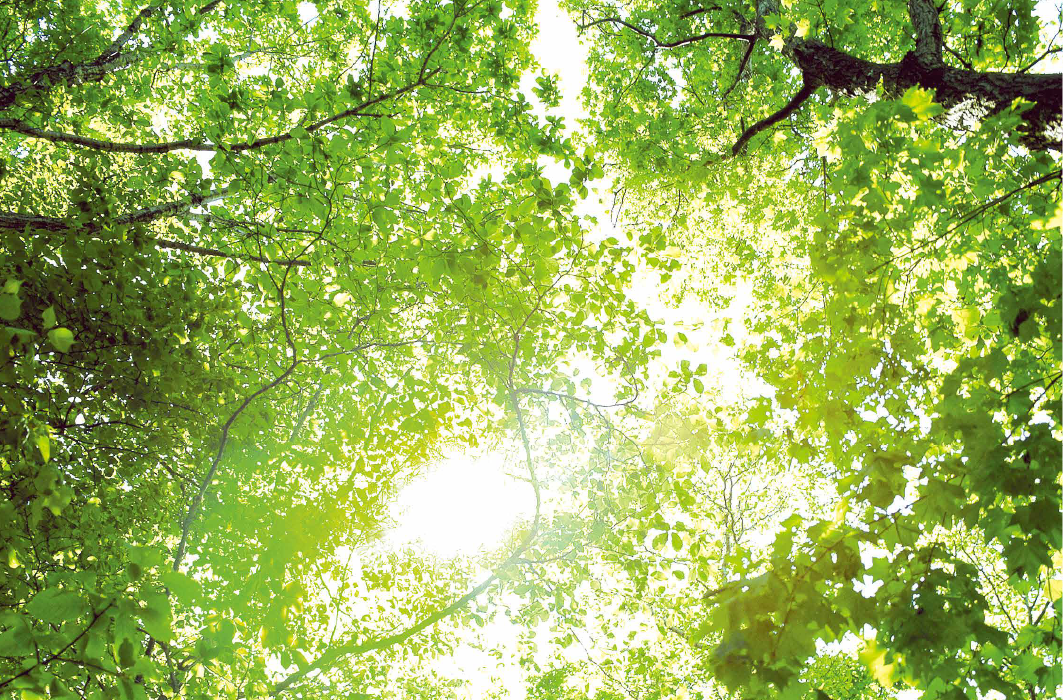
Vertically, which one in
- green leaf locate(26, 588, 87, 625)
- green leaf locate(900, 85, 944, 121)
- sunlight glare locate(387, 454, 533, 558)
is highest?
sunlight glare locate(387, 454, 533, 558)

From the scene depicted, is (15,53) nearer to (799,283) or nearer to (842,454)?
(799,283)

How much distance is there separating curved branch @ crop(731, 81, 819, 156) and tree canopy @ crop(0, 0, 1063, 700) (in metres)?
0.04

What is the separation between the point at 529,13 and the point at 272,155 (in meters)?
4.81

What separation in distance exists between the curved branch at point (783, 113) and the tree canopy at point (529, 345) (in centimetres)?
4

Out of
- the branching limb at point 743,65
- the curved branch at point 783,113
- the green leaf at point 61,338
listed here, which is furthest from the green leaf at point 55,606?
the branching limb at point 743,65

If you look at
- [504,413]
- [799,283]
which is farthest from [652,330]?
[504,413]

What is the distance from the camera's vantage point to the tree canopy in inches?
74.1

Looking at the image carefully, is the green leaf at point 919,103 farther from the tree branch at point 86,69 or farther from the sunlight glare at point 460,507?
the tree branch at point 86,69

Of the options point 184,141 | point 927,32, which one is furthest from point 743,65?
point 184,141

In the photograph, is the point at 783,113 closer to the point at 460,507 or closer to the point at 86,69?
the point at 460,507

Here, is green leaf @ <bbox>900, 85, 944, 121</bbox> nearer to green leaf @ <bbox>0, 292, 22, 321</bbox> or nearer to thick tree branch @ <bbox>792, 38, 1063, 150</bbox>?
thick tree branch @ <bbox>792, 38, 1063, 150</bbox>

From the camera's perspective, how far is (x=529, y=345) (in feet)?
17.4

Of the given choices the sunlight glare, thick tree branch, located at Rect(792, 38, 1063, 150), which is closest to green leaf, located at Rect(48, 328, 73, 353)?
thick tree branch, located at Rect(792, 38, 1063, 150)

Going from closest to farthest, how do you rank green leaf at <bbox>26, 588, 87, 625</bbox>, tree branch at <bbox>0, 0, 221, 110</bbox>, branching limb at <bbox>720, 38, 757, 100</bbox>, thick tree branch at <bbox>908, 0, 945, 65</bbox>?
green leaf at <bbox>26, 588, 87, 625</bbox>, thick tree branch at <bbox>908, 0, 945, 65</bbox>, tree branch at <bbox>0, 0, 221, 110</bbox>, branching limb at <bbox>720, 38, 757, 100</bbox>
